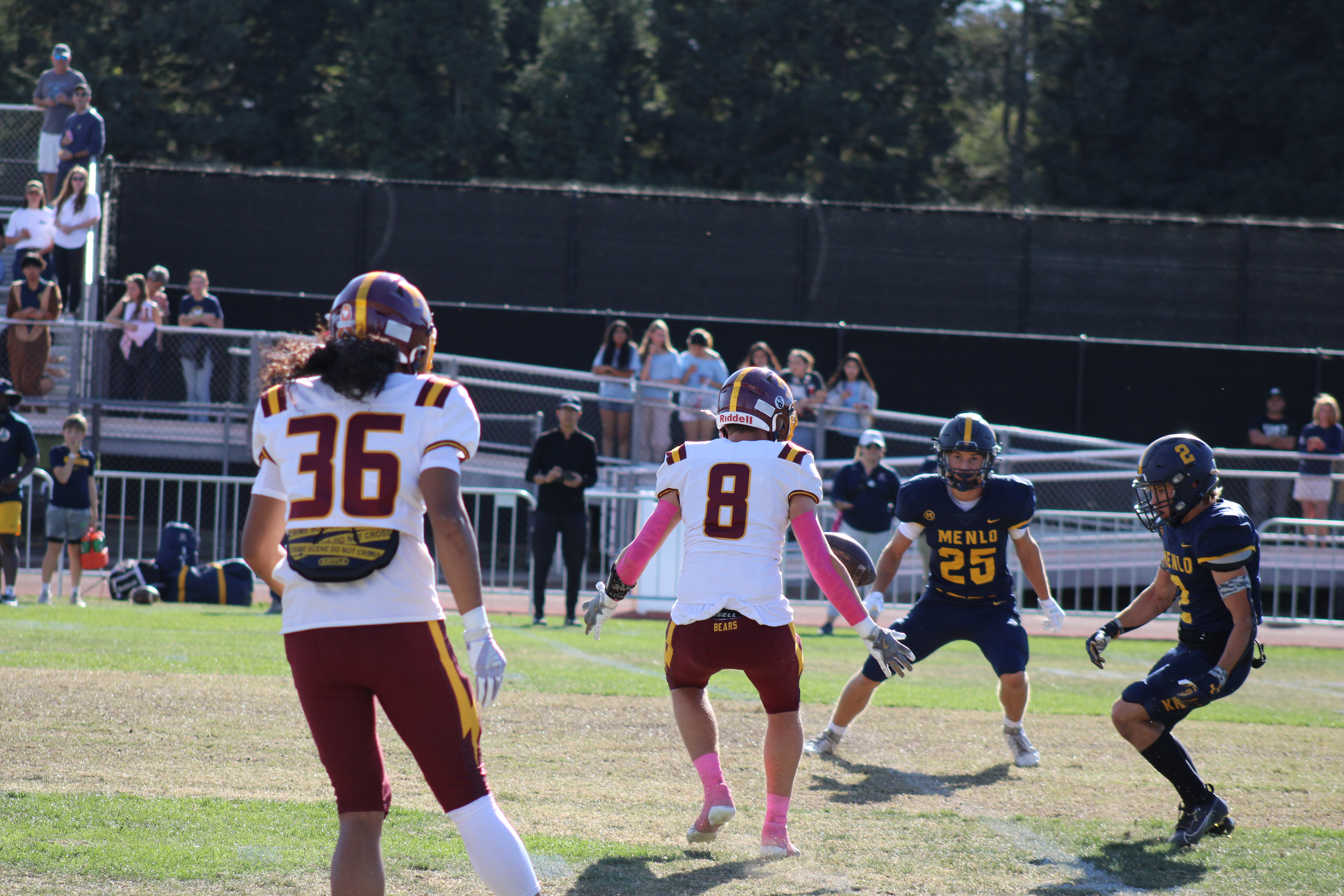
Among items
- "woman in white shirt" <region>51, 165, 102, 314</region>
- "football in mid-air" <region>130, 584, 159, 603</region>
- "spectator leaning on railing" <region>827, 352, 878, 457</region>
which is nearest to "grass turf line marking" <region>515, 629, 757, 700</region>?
"football in mid-air" <region>130, 584, 159, 603</region>

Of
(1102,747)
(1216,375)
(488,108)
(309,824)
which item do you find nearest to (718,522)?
(309,824)

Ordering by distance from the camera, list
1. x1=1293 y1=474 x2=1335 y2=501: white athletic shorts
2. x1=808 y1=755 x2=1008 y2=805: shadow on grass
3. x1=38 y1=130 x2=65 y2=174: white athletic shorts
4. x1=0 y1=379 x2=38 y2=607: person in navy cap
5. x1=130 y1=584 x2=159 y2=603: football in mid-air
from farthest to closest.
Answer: x1=38 y1=130 x2=65 y2=174: white athletic shorts, x1=1293 y1=474 x2=1335 y2=501: white athletic shorts, x1=130 y1=584 x2=159 y2=603: football in mid-air, x1=0 y1=379 x2=38 y2=607: person in navy cap, x1=808 y1=755 x2=1008 y2=805: shadow on grass

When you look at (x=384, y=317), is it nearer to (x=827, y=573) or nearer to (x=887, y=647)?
(x=827, y=573)

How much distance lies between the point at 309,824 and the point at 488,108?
29.4m

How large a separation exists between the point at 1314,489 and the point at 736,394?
448 inches

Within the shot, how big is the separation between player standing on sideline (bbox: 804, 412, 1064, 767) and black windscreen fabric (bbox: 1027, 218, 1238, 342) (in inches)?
480

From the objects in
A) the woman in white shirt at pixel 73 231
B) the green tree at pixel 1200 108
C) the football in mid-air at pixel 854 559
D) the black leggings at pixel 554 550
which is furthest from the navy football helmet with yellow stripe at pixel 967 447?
the green tree at pixel 1200 108

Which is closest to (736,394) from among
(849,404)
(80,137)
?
(849,404)

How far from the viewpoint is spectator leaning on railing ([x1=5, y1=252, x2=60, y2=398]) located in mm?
15359

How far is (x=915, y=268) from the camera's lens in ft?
62.1

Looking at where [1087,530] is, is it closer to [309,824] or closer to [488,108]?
[309,824]

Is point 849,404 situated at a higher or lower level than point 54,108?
lower

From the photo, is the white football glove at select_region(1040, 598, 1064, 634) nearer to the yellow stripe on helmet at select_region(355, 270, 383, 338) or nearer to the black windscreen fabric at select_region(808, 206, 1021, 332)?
the yellow stripe on helmet at select_region(355, 270, 383, 338)

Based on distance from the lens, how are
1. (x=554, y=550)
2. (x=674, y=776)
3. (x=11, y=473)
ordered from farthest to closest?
(x=554, y=550)
(x=11, y=473)
(x=674, y=776)
